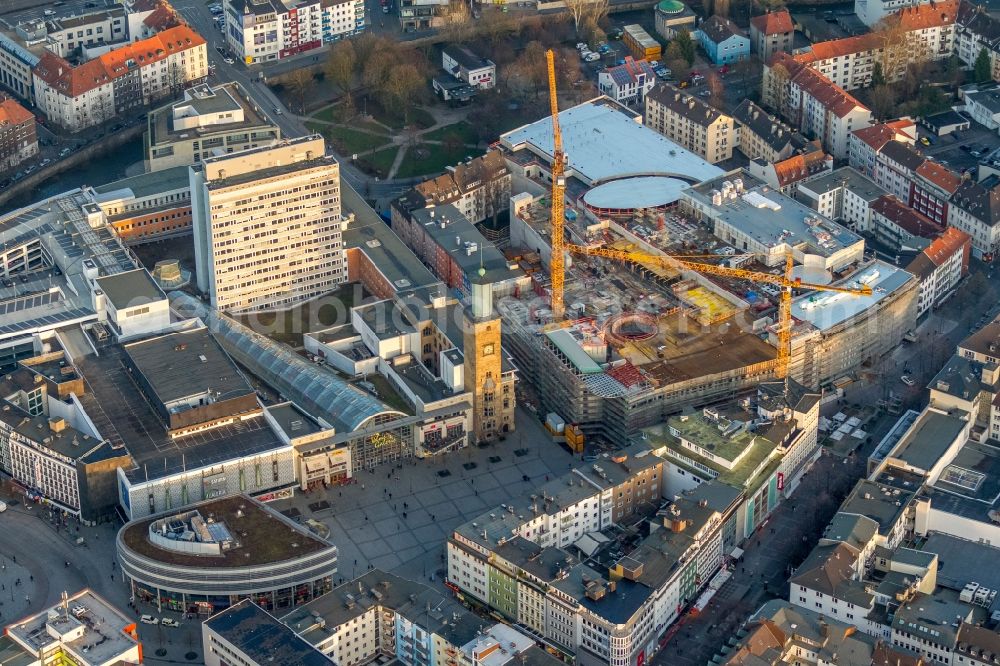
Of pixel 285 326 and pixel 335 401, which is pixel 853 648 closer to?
pixel 335 401

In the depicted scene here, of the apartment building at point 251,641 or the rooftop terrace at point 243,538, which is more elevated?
the apartment building at point 251,641

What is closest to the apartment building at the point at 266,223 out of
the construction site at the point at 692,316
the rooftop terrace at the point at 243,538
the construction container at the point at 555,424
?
the construction site at the point at 692,316

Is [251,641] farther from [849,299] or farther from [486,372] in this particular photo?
[849,299]

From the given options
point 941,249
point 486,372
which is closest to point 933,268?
point 941,249

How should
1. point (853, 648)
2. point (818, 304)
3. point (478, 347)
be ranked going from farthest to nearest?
point (818, 304), point (478, 347), point (853, 648)

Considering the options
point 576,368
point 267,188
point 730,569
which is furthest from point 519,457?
point 267,188

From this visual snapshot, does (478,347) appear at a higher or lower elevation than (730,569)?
higher

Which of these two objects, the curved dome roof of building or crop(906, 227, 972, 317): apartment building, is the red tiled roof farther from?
the curved dome roof of building

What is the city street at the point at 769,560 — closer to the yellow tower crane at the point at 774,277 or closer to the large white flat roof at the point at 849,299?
the yellow tower crane at the point at 774,277
